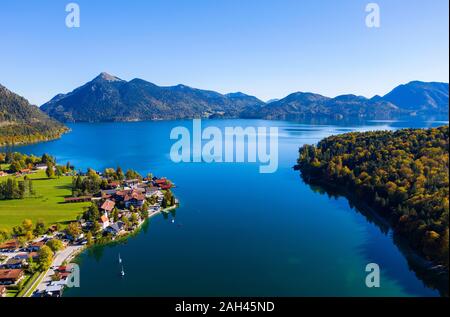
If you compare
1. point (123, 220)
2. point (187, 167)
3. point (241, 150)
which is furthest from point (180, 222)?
point (241, 150)

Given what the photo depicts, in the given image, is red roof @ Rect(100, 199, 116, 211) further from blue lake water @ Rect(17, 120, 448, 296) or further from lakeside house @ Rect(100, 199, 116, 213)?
blue lake water @ Rect(17, 120, 448, 296)

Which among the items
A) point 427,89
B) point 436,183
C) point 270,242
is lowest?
point 270,242

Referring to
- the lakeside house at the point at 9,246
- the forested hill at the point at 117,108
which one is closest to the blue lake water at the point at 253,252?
the lakeside house at the point at 9,246

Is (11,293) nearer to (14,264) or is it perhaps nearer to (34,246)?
(14,264)

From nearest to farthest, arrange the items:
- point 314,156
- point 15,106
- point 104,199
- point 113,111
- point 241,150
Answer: point 104,199, point 314,156, point 241,150, point 15,106, point 113,111

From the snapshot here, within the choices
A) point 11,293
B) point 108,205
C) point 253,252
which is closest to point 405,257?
point 253,252

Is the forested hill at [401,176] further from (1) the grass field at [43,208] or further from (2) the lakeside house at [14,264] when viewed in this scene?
(1) the grass field at [43,208]
